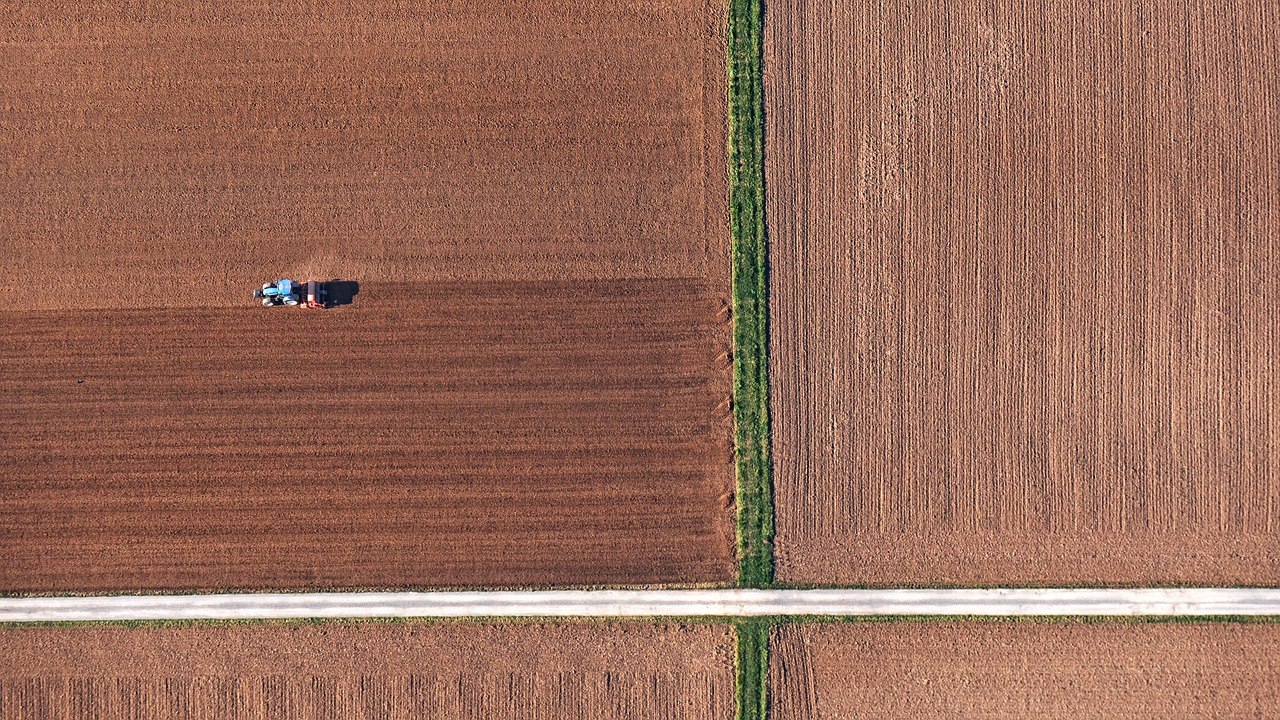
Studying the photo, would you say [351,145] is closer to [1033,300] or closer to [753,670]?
[753,670]

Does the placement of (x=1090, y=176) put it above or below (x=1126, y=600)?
above

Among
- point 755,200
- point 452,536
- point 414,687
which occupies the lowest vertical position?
point 414,687

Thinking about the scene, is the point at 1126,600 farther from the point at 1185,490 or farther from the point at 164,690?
the point at 164,690

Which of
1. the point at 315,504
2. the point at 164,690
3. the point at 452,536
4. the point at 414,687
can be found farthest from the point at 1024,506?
the point at 164,690

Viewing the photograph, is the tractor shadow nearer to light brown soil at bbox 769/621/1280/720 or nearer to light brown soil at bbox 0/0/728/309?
light brown soil at bbox 0/0/728/309

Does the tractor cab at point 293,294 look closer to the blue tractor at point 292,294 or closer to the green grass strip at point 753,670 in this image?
the blue tractor at point 292,294

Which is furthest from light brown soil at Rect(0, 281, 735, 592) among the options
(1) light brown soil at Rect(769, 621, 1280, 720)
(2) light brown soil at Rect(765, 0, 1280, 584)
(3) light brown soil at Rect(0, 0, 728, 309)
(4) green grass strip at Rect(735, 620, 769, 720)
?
(1) light brown soil at Rect(769, 621, 1280, 720)
